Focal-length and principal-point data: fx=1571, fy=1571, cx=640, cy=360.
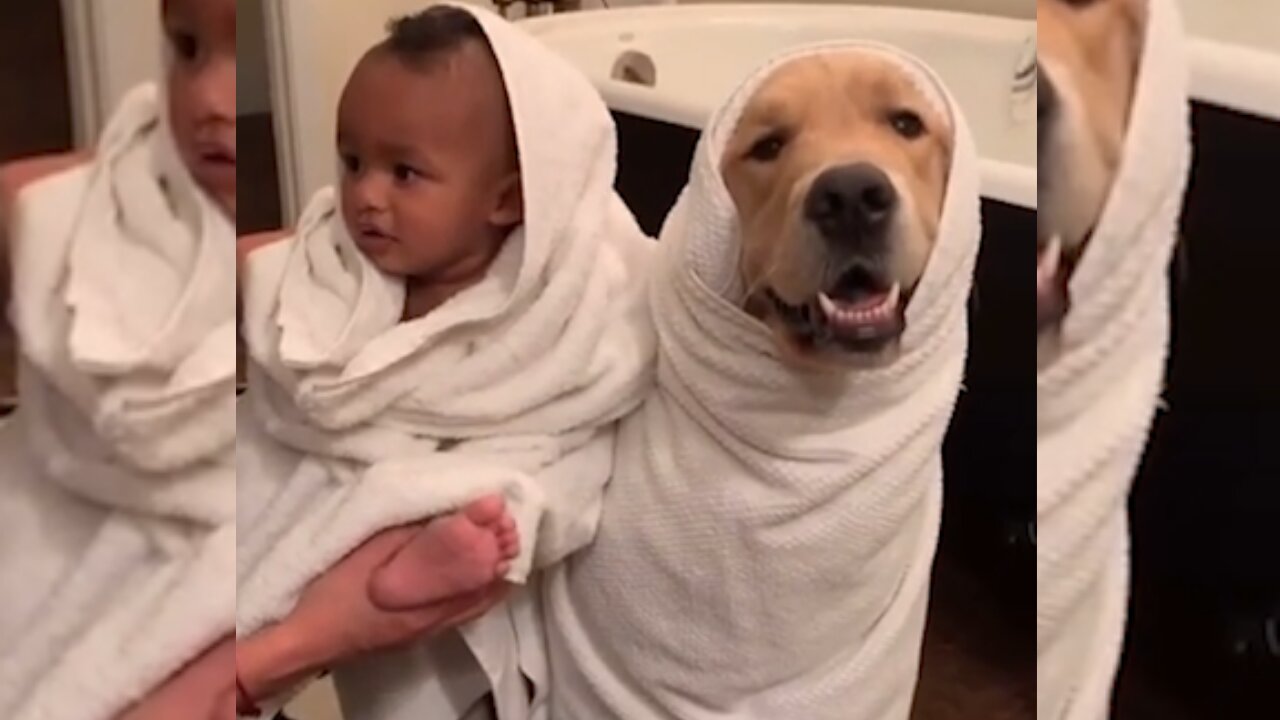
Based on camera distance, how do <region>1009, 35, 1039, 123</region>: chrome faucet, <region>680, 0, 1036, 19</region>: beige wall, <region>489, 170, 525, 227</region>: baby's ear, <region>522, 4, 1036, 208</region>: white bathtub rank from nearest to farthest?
<region>489, 170, 525, 227</region>: baby's ear, <region>1009, 35, 1039, 123</region>: chrome faucet, <region>522, 4, 1036, 208</region>: white bathtub, <region>680, 0, 1036, 19</region>: beige wall

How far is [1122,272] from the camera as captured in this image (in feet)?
1.76

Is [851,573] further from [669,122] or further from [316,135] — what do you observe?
[669,122]

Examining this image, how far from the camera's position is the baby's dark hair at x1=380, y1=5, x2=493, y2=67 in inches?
30.5

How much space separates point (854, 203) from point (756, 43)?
1067 mm

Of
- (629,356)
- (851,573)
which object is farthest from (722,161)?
(851,573)

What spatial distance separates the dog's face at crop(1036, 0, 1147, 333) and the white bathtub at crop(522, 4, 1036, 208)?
0.79 metres

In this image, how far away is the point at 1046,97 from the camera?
531mm

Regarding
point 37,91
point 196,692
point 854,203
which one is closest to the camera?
point 37,91

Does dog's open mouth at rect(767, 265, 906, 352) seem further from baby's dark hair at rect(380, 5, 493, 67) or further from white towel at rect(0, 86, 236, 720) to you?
white towel at rect(0, 86, 236, 720)

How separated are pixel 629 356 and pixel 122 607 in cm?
38

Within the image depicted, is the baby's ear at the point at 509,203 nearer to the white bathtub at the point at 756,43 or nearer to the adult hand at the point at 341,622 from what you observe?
the adult hand at the point at 341,622

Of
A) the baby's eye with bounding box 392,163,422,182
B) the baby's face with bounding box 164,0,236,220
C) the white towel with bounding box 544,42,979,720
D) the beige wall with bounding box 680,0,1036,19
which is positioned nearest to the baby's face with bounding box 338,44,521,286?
the baby's eye with bounding box 392,163,422,182

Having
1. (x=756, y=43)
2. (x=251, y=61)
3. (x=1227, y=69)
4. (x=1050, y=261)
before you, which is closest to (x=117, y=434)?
(x=251, y=61)

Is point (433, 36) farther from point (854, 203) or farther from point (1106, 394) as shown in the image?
point (1106, 394)
